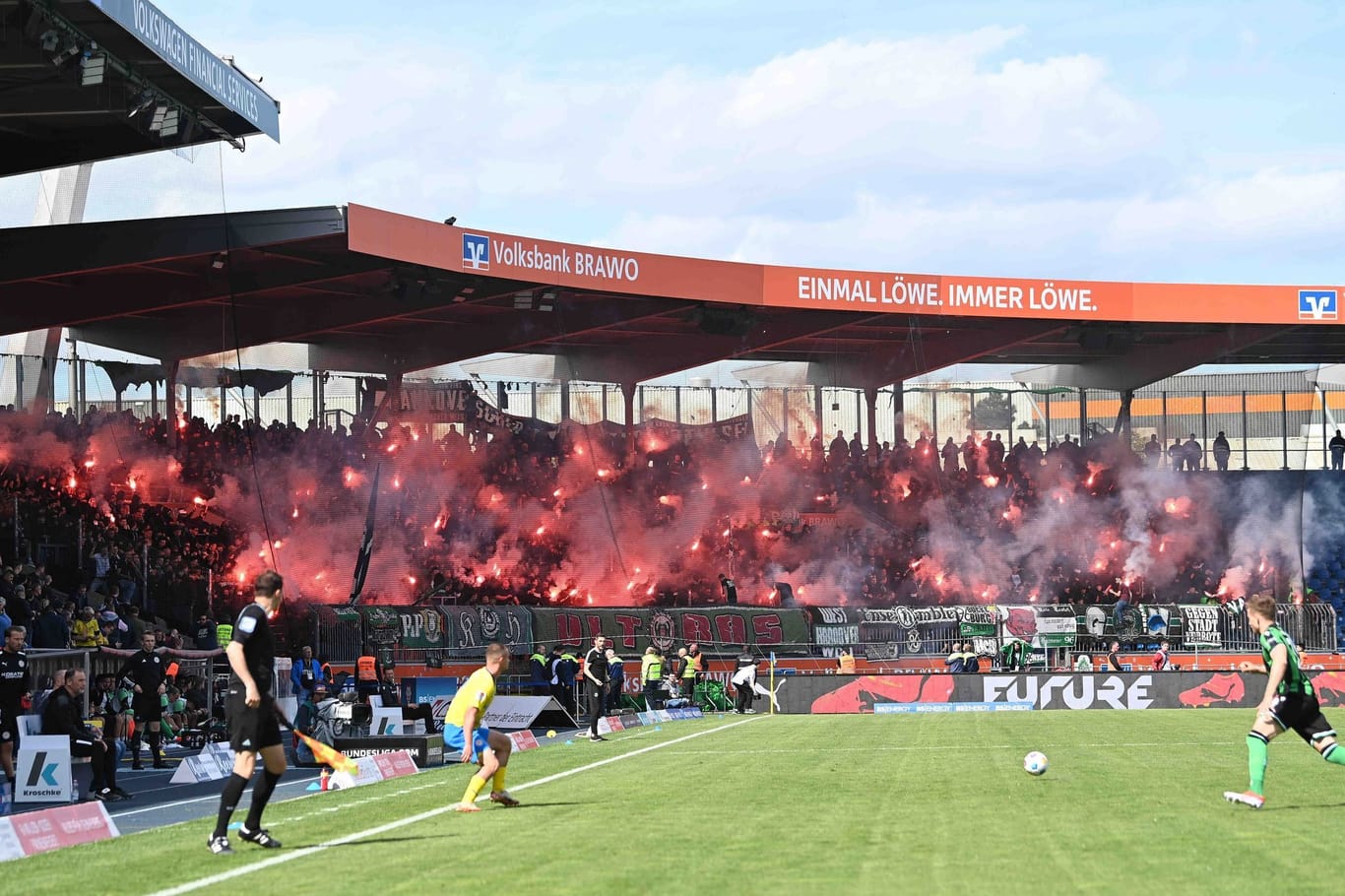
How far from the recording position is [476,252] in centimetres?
4169

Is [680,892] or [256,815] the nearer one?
[680,892]

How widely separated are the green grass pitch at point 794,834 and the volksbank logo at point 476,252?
21565mm

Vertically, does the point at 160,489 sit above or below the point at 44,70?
below

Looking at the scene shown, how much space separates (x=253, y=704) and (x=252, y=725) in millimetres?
194

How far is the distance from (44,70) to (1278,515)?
1651 inches

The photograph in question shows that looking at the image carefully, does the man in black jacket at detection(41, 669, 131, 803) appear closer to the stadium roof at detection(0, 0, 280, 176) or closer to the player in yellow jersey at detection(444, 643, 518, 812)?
the player in yellow jersey at detection(444, 643, 518, 812)

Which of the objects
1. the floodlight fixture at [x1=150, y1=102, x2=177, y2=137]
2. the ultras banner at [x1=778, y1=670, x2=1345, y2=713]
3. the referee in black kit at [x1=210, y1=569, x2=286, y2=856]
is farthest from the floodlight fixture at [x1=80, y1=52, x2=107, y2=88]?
the ultras banner at [x1=778, y1=670, x2=1345, y2=713]

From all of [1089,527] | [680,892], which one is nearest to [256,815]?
[680,892]

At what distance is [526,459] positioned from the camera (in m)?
49.7

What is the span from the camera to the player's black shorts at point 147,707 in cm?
2438

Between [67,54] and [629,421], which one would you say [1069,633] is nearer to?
[629,421]

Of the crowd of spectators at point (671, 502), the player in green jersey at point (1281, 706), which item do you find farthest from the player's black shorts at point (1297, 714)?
the crowd of spectators at point (671, 502)

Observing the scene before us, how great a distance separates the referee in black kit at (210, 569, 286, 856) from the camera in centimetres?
1157

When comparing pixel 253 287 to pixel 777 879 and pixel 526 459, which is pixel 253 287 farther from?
pixel 777 879
